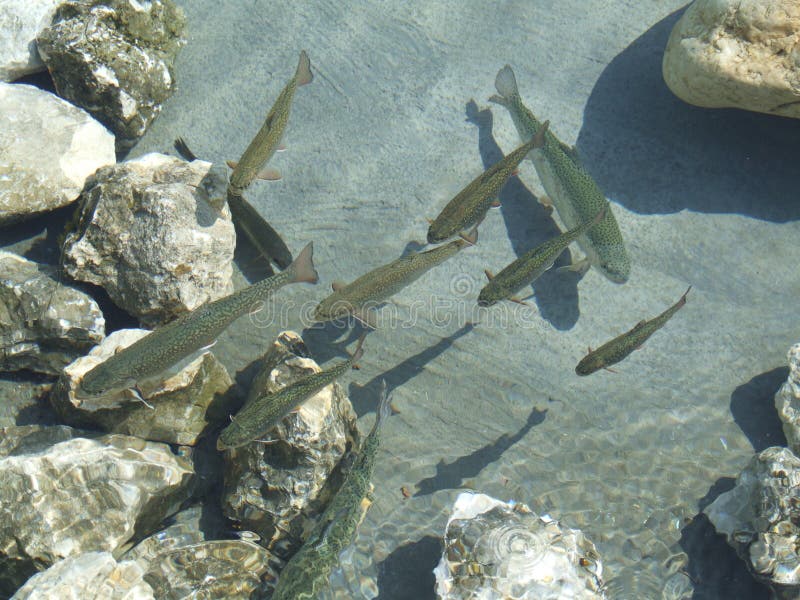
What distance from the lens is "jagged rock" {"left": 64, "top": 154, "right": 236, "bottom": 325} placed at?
17.4 ft

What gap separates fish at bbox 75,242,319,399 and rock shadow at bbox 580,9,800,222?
3.99 m

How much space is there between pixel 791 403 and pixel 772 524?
116cm

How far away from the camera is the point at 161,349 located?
15.2 feet

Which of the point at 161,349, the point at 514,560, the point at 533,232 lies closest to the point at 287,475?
the point at 161,349

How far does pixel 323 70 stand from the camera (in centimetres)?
689

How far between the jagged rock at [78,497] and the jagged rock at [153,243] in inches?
47.8

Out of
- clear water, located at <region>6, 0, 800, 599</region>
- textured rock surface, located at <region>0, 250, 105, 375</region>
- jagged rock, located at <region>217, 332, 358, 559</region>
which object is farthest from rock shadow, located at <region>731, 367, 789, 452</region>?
textured rock surface, located at <region>0, 250, 105, 375</region>

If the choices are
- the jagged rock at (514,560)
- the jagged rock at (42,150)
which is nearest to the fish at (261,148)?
the jagged rock at (42,150)

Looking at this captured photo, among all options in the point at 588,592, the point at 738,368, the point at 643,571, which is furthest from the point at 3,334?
the point at 738,368

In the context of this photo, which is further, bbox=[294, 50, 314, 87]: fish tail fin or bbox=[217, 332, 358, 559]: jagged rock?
bbox=[294, 50, 314, 87]: fish tail fin

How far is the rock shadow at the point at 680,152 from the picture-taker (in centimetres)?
649

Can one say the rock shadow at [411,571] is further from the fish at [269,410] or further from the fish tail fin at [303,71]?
the fish tail fin at [303,71]

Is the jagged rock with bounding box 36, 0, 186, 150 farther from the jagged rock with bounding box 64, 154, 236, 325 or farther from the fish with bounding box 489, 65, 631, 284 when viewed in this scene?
the fish with bounding box 489, 65, 631, 284

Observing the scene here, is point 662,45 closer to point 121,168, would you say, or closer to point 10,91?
point 121,168
